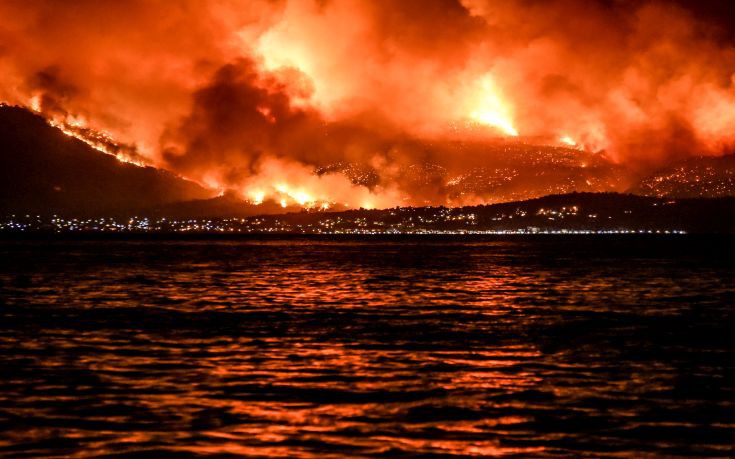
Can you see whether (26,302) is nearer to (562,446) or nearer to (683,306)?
(683,306)

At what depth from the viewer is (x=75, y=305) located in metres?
60.5

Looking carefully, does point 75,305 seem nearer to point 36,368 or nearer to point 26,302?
point 26,302

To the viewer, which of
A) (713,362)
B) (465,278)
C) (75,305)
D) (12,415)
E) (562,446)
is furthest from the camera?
(465,278)

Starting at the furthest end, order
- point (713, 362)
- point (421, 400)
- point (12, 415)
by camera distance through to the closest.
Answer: point (713, 362) → point (421, 400) → point (12, 415)

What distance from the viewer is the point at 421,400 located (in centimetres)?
2769

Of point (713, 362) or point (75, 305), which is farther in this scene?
point (75, 305)

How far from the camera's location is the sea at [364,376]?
22.7m

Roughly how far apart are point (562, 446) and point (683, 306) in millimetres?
43421

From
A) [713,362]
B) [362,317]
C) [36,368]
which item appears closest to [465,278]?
[362,317]

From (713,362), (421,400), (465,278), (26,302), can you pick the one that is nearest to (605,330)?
(713,362)

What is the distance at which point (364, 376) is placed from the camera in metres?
32.4

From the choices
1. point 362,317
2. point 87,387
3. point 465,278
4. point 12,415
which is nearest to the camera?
point 12,415

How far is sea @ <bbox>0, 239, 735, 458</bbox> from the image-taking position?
22719mm

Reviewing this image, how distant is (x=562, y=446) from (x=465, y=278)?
73004 mm
